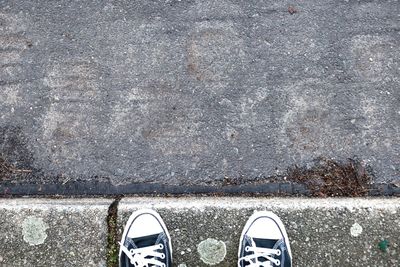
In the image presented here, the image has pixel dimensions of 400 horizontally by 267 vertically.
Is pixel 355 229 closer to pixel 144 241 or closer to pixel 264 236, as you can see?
pixel 264 236

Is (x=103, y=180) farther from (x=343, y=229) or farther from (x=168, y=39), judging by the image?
(x=343, y=229)

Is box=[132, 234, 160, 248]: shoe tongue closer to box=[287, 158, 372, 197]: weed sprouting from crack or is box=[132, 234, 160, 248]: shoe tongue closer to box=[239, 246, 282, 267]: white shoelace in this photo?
box=[239, 246, 282, 267]: white shoelace

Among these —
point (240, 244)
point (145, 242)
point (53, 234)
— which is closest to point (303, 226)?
point (240, 244)

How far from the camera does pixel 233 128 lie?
255 cm

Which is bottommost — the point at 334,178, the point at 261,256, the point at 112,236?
the point at 261,256

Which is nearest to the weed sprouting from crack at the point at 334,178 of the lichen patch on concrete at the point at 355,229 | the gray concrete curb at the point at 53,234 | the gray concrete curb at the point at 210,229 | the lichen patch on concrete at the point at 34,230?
the gray concrete curb at the point at 210,229

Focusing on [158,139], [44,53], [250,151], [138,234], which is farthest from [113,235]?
[44,53]

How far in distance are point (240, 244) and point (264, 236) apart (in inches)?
5.1

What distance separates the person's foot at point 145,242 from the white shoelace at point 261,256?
1.22 ft

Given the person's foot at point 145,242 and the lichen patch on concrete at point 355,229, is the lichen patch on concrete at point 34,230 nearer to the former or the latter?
the person's foot at point 145,242

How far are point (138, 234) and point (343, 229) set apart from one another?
0.98 meters

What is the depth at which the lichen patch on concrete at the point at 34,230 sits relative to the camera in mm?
2408

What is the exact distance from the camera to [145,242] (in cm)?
248

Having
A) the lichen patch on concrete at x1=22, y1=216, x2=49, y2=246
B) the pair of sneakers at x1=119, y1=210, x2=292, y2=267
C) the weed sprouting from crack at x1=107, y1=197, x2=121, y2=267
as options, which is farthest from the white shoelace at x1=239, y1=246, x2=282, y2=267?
the lichen patch on concrete at x1=22, y1=216, x2=49, y2=246
